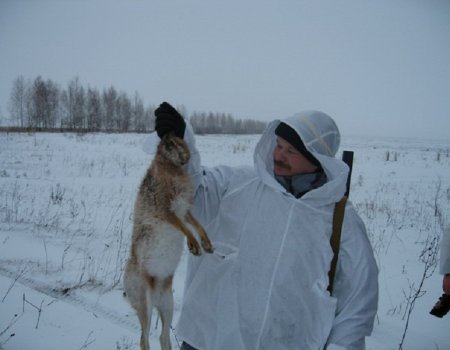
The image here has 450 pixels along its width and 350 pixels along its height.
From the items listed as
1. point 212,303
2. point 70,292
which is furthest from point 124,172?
point 212,303

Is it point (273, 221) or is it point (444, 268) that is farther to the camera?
point (444, 268)

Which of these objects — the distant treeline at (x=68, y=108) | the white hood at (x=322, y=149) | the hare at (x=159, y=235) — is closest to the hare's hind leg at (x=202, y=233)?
the hare at (x=159, y=235)

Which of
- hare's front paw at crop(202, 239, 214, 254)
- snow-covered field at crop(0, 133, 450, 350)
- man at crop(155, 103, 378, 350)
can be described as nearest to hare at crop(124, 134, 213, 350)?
hare's front paw at crop(202, 239, 214, 254)

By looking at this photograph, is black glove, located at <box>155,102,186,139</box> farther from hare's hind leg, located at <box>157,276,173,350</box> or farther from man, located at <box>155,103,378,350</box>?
hare's hind leg, located at <box>157,276,173,350</box>

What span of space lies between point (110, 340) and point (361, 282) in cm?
227

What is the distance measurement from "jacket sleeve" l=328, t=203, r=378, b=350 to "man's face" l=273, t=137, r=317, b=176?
1.32 feet

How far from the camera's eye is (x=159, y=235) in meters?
2.47

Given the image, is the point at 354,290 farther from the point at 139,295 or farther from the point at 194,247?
the point at 139,295

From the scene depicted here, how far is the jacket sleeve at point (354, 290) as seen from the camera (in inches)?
76.7

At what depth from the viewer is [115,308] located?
3.50 meters

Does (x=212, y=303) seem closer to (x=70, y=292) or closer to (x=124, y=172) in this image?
(x=70, y=292)

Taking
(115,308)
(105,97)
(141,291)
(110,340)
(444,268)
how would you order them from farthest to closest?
(105,97)
(115,308)
(110,340)
(141,291)
(444,268)

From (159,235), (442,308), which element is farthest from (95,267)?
(442,308)

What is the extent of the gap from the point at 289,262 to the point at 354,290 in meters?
0.42
